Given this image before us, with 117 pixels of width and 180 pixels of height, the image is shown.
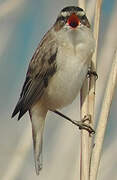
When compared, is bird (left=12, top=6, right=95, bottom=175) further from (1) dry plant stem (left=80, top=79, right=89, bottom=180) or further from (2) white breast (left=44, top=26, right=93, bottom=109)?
(1) dry plant stem (left=80, top=79, right=89, bottom=180)

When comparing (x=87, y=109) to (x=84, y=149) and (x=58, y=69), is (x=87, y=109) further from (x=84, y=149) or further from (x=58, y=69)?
(x=58, y=69)

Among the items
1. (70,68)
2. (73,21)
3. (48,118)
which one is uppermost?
(73,21)

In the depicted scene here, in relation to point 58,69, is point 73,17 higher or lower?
higher

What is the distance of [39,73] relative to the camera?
96.7 inches

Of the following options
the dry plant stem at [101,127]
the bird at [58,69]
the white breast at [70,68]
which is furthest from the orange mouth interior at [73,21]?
the dry plant stem at [101,127]

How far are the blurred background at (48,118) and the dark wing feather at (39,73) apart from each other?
0.87 feet

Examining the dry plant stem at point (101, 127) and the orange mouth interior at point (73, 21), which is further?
the orange mouth interior at point (73, 21)

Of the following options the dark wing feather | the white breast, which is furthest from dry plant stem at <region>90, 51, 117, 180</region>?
the dark wing feather

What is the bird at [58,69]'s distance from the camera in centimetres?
227

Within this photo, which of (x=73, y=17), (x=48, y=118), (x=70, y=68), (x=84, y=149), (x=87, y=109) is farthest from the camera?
(x=48, y=118)

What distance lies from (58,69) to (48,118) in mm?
800

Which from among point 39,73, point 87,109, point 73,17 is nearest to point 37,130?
point 39,73

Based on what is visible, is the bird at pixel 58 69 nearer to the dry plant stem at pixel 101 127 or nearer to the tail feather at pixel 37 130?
the tail feather at pixel 37 130

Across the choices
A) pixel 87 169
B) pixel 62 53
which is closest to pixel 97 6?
pixel 62 53
